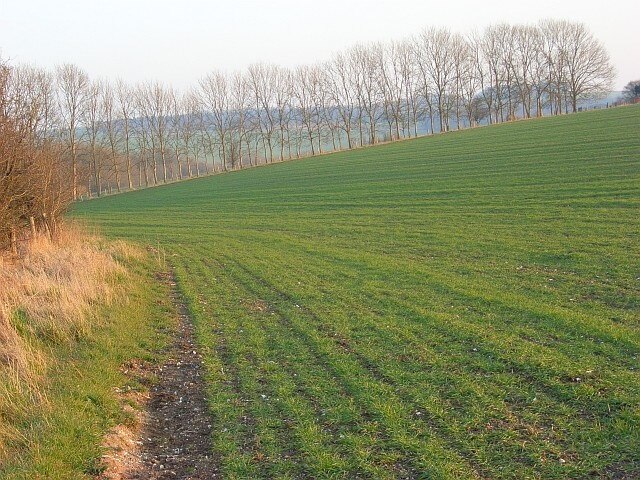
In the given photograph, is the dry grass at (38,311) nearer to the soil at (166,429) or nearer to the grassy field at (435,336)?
the soil at (166,429)

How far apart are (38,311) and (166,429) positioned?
15.6 ft

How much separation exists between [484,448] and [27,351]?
6809 millimetres

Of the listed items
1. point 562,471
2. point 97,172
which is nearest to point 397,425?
point 562,471

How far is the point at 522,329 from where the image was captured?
29.7ft

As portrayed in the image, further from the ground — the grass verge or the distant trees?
the distant trees

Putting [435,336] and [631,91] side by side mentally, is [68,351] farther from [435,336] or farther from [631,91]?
[631,91]

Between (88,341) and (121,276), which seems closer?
(88,341)

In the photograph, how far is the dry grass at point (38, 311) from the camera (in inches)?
272

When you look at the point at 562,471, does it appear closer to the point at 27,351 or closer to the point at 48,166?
the point at 27,351

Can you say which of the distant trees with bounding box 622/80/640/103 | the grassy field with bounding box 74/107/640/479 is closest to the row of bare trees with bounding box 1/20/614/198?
the distant trees with bounding box 622/80/640/103

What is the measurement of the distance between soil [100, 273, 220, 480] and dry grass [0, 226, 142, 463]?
1141 millimetres

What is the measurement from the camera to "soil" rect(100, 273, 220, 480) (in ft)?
19.2

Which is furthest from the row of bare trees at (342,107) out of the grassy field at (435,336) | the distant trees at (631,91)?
the grassy field at (435,336)

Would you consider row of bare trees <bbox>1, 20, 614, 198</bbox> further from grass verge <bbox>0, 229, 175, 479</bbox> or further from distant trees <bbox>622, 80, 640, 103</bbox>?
grass verge <bbox>0, 229, 175, 479</bbox>
